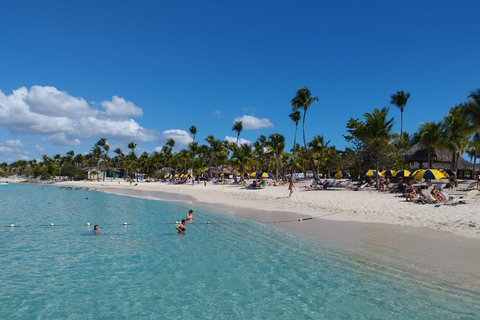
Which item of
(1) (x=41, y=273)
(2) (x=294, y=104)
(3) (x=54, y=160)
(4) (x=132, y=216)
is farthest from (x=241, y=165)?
(3) (x=54, y=160)

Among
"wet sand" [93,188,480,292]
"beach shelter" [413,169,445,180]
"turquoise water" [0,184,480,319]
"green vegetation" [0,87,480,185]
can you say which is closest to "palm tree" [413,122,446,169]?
"green vegetation" [0,87,480,185]

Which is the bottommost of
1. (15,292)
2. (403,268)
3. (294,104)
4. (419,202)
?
(15,292)

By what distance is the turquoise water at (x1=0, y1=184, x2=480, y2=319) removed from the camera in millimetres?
6789

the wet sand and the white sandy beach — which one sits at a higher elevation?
the white sandy beach

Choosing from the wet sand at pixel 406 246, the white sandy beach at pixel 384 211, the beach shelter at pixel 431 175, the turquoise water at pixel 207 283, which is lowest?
the turquoise water at pixel 207 283

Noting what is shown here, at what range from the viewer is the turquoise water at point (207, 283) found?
6789 millimetres

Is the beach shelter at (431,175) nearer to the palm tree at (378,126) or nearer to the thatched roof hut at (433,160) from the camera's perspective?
the palm tree at (378,126)

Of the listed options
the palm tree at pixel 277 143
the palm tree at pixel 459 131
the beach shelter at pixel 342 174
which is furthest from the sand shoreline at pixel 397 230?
the palm tree at pixel 277 143

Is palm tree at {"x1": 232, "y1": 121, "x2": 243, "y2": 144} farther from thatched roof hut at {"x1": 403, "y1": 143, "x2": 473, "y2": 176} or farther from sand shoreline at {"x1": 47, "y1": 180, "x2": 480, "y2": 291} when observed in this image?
sand shoreline at {"x1": 47, "y1": 180, "x2": 480, "y2": 291}

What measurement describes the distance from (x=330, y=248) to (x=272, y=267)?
113 inches

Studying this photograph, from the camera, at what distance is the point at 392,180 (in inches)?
1446

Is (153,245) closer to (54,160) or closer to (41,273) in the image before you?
(41,273)

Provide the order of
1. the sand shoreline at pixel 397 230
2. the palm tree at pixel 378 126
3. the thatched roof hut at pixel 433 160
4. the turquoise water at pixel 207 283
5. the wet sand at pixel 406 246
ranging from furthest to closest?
the thatched roof hut at pixel 433 160 < the palm tree at pixel 378 126 < the sand shoreline at pixel 397 230 < the wet sand at pixel 406 246 < the turquoise water at pixel 207 283

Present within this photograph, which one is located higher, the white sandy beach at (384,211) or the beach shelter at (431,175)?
the beach shelter at (431,175)
